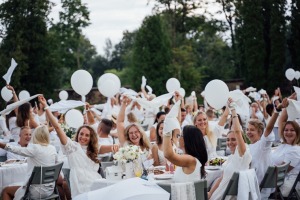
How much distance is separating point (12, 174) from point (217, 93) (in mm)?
3180

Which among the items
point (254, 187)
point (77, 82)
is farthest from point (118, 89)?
point (254, 187)

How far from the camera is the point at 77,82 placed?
8094 mm

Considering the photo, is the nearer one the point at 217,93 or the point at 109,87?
the point at 217,93

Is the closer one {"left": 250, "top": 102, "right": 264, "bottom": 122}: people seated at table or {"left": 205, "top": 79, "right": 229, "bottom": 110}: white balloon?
{"left": 205, "top": 79, "right": 229, "bottom": 110}: white balloon

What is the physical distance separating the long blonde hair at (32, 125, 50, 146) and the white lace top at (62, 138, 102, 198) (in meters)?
0.48

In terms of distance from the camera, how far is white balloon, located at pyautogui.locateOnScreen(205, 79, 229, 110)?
612 centimetres

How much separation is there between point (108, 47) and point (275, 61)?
5717 centimetres

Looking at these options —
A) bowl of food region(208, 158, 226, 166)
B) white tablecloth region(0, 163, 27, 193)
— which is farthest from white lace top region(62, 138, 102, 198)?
bowl of food region(208, 158, 226, 166)

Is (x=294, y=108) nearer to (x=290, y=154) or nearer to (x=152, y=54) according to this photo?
(x=290, y=154)

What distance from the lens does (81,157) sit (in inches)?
253

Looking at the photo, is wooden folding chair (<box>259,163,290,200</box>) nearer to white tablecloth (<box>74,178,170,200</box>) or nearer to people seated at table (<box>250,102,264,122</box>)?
white tablecloth (<box>74,178,170,200</box>)

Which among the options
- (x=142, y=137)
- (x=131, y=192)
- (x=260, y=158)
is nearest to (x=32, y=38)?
(x=142, y=137)

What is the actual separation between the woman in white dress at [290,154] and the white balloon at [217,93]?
109 centimetres

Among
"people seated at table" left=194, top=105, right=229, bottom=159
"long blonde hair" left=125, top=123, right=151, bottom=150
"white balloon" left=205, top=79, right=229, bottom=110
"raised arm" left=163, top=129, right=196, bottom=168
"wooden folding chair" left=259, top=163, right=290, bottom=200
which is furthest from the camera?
"people seated at table" left=194, top=105, right=229, bottom=159
